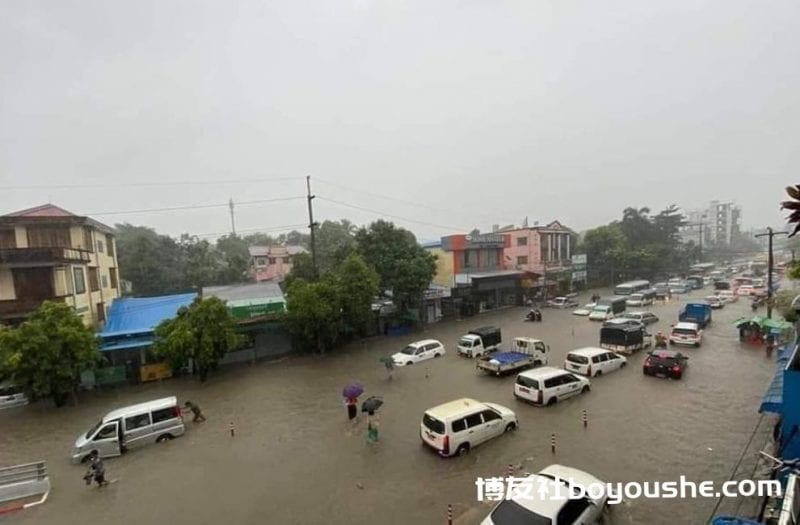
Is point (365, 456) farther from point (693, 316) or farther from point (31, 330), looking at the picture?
point (693, 316)

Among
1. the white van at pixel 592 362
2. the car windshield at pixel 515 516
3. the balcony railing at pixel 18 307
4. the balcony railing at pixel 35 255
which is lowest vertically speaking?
the white van at pixel 592 362

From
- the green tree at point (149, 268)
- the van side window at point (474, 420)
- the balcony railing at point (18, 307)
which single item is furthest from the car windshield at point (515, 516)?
the green tree at point (149, 268)

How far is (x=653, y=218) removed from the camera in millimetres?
73000

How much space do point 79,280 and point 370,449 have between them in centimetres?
2370

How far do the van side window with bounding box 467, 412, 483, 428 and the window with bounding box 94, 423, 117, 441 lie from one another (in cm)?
1210

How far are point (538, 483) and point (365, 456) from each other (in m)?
6.05

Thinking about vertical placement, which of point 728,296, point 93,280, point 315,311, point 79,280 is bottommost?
point 728,296

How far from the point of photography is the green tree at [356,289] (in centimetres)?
2738

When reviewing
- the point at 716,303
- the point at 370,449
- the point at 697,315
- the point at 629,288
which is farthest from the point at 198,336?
the point at 629,288

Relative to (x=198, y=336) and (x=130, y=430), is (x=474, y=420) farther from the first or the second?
(x=198, y=336)

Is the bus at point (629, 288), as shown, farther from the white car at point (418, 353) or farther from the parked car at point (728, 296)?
the white car at point (418, 353)

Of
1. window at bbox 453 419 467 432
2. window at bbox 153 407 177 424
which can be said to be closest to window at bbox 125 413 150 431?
window at bbox 153 407 177 424

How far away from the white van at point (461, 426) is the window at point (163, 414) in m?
9.39

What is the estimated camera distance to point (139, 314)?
27.7 meters
